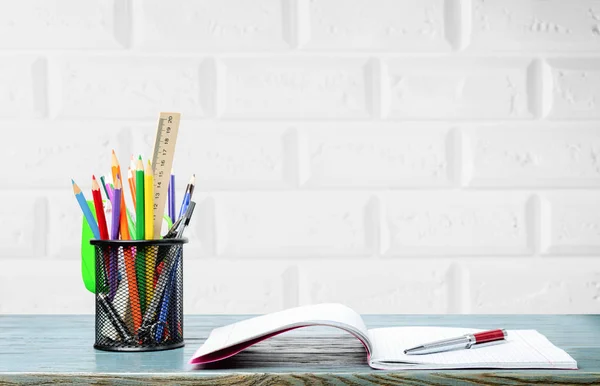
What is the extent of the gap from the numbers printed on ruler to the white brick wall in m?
0.84

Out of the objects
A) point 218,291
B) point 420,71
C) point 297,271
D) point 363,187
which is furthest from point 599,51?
point 218,291

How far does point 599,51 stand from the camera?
6.49 feet

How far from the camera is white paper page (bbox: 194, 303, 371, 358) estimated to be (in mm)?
921

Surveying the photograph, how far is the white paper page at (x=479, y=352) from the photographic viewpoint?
0.90 m

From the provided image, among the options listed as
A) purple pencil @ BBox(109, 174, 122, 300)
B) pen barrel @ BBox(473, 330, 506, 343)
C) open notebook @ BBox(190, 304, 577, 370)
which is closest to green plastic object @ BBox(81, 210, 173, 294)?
purple pencil @ BBox(109, 174, 122, 300)

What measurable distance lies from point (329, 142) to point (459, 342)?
3.32 ft

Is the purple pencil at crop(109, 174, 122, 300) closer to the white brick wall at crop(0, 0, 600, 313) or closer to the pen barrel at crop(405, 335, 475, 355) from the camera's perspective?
the pen barrel at crop(405, 335, 475, 355)

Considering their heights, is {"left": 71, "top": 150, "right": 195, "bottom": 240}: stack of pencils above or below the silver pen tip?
above

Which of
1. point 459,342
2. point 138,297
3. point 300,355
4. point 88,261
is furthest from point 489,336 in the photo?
point 88,261

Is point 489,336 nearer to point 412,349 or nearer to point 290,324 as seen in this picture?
point 412,349

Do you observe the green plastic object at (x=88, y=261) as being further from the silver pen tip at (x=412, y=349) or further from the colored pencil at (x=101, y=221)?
the silver pen tip at (x=412, y=349)

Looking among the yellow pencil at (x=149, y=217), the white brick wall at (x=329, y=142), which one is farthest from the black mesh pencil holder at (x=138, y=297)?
the white brick wall at (x=329, y=142)

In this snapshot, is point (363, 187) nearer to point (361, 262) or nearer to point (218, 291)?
point (361, 262)

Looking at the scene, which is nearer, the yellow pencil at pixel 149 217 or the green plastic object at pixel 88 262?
the yellow pencil at pixel 149 217
